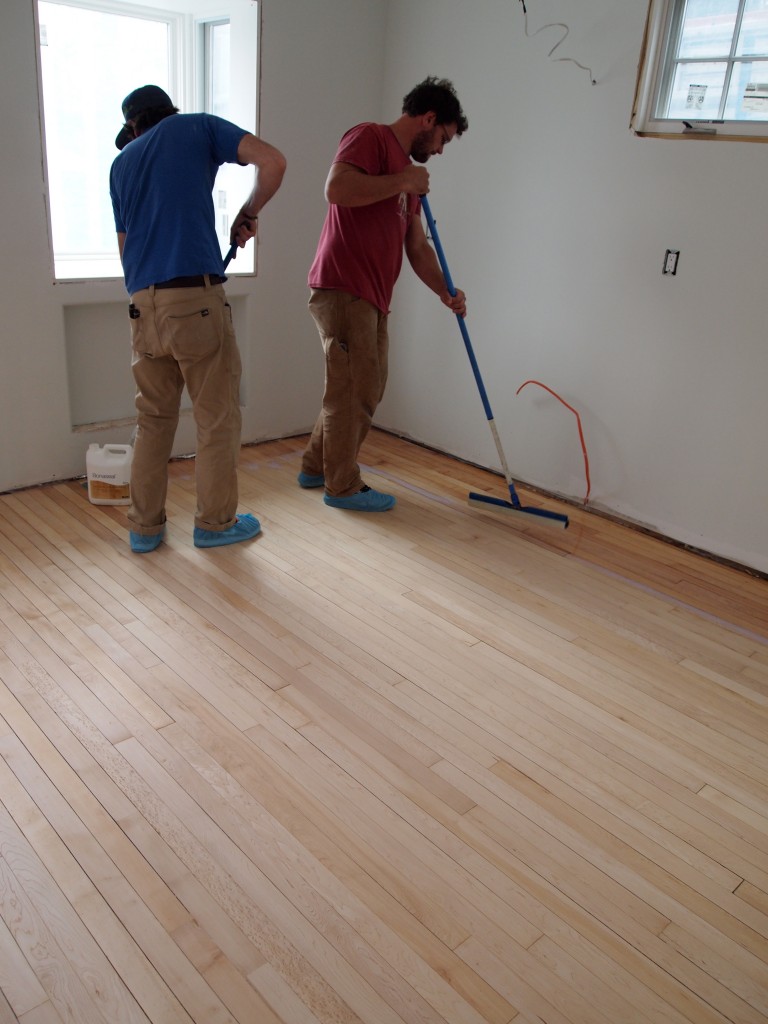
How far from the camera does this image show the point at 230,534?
3.13m

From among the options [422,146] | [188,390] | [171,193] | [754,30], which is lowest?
[188,390]

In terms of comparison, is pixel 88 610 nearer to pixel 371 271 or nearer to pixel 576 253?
pixel 371 271

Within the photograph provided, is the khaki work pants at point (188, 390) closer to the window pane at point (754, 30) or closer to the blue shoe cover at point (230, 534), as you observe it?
the blue shoe cover at point (230, 534)

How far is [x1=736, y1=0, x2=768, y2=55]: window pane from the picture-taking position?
2.93 metres

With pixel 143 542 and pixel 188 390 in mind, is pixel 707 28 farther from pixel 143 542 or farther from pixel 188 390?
pixel 143 542

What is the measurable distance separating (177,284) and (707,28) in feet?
7.15

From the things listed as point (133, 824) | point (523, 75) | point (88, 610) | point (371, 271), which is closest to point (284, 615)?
point (88, 610)

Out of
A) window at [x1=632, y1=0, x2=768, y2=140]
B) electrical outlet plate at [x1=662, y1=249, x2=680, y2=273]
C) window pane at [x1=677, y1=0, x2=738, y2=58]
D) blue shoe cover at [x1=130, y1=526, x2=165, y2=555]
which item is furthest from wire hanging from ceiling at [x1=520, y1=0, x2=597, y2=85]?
blue shoe cover at [x1=130, y1=526, x2=165, y2=555]

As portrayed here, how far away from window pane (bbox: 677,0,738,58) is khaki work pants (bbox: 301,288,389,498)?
1.53 m

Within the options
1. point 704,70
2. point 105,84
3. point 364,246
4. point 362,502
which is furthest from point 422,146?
point 105,84

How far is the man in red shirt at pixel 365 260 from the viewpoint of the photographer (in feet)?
9.68

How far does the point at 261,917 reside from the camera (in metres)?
1.60

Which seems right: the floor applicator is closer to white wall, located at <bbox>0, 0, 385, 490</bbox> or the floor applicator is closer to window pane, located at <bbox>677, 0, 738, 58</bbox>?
white wall, located at <bbox>0, 0, 385, 490</bbox>

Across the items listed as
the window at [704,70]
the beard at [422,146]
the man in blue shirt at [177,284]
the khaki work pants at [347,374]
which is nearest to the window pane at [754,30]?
the window at [704,70]
